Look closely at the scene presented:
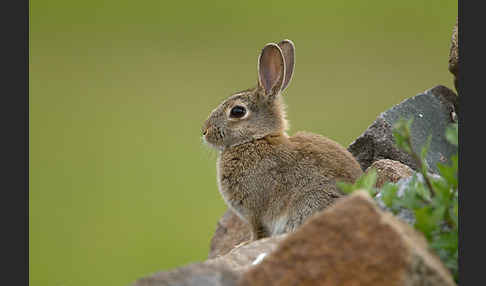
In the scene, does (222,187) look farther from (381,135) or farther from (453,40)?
(453,40)

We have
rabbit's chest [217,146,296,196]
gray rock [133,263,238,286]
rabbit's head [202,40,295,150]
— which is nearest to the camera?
gray rock [133,263,238,286]

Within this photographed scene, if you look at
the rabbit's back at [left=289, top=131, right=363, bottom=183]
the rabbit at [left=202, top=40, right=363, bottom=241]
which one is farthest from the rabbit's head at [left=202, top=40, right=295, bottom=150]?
the rabbit's back at [left=289, top=131, right=363, bottom=183]

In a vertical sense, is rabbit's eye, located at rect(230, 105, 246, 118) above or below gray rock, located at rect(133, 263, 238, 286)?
above

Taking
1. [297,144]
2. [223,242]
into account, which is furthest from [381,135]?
[223,242]

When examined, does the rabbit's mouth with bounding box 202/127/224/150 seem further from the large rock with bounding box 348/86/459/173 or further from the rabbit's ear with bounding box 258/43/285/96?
the large rock with bounding box 348/86/459/173

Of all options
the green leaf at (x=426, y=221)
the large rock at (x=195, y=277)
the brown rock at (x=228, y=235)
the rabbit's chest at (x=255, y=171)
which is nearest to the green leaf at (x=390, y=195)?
the green leaf at (x=426, y=221)

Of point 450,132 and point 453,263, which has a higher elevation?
point 450,132
